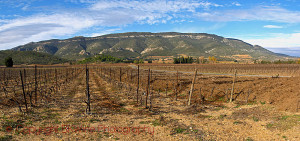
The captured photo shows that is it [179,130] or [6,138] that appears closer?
[6,138]

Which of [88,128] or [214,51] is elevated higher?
[214,51]

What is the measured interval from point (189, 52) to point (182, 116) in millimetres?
168252

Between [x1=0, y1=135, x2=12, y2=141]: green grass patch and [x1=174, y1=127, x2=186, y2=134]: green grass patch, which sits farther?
[x1=174, y1=127, x2=186, y2=134]: green grass patch

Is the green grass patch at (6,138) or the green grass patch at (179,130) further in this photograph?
the green grass patch at (179,130)

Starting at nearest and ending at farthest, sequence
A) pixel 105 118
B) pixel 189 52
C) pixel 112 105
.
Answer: pixel 105 118 → pixel 112 105 → pixel 189 52

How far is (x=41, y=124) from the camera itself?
984 centimetres

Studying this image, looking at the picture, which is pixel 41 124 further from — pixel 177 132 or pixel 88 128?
pixel 177 132

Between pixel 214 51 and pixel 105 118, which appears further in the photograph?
pixel 214 51

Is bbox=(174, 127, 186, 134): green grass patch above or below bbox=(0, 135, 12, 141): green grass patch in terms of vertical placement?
below

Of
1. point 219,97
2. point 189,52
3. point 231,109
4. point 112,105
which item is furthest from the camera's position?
point 189,52

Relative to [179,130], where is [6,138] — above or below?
above

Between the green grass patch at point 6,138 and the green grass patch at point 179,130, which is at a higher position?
the green grass patch at point 6,138

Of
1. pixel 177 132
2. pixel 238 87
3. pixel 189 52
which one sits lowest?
pixel 177 132

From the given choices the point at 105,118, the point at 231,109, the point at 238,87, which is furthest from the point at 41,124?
the point at 238,87
